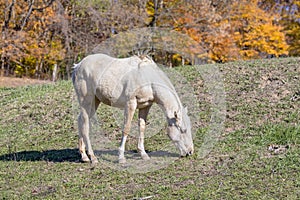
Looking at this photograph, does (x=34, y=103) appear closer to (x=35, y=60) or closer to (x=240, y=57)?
(x=240, y=57)

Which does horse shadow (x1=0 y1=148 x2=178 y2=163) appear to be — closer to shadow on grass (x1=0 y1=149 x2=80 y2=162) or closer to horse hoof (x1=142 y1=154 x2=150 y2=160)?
shadow on grass (x1=0 y1=149 x2=80 y2=162)

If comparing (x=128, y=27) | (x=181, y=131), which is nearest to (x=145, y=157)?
(x=181, y=131)

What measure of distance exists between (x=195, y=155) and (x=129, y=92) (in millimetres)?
1707

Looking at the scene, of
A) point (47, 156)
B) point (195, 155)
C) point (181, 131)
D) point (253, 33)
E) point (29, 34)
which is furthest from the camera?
point (29, 34)

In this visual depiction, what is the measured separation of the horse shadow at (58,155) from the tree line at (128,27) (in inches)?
498

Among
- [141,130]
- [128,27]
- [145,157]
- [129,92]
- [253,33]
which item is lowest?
[145,157]

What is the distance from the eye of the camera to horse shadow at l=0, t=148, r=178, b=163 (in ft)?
25.4

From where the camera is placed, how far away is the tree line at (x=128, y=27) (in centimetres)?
2328

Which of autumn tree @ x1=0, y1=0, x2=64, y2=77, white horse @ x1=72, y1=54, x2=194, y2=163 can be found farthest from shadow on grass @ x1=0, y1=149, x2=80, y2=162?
autumn tree @ x1=0, y1=0, x2=64, y2=77

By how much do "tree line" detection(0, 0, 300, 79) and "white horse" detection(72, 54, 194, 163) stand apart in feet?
43.7

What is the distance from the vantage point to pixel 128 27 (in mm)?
24328

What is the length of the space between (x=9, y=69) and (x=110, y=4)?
11.2 metres

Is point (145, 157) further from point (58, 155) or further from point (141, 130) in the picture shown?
point (58, 155)

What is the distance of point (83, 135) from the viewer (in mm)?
7508
